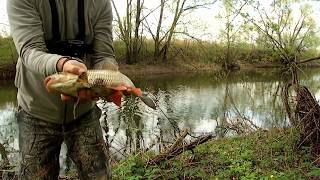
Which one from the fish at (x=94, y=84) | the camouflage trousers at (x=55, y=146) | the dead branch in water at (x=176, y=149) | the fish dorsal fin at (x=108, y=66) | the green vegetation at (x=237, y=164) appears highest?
the fish dorsal fin at (x=108, y=66)

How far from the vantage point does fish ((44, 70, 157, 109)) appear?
250 centimetres

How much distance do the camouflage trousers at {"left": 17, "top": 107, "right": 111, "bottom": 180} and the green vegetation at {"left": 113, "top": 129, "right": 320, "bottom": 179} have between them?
2441mm

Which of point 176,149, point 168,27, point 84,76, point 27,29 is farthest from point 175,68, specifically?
point 84,76

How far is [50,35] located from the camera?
9.93ft

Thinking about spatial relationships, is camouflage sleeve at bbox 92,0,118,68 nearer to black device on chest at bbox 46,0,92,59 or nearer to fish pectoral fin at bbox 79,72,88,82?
black device on chest at bbox 46,0,92,59

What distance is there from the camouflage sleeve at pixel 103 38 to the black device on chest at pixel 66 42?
14cm

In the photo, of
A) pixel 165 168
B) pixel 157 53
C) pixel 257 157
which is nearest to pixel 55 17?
pixel 165 168

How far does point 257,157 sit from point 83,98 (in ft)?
15.5

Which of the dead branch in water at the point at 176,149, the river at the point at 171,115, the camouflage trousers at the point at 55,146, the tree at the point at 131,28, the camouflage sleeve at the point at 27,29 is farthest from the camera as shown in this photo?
the tree at the point at 131,28

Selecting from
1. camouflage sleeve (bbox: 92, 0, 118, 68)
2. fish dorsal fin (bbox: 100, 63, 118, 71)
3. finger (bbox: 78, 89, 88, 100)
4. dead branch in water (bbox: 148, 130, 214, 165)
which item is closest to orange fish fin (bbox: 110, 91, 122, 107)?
finger (bbox: 78, 89, 88, 100)

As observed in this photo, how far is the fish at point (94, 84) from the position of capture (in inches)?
98.6

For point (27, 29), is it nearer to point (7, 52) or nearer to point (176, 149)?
point (176, 149)

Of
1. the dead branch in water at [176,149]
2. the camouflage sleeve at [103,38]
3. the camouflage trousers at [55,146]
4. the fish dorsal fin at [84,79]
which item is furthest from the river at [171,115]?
the fish dorsal fin at [84,79]

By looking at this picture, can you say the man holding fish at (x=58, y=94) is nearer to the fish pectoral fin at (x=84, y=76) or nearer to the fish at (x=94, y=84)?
the fish at (x=94, y=84)
